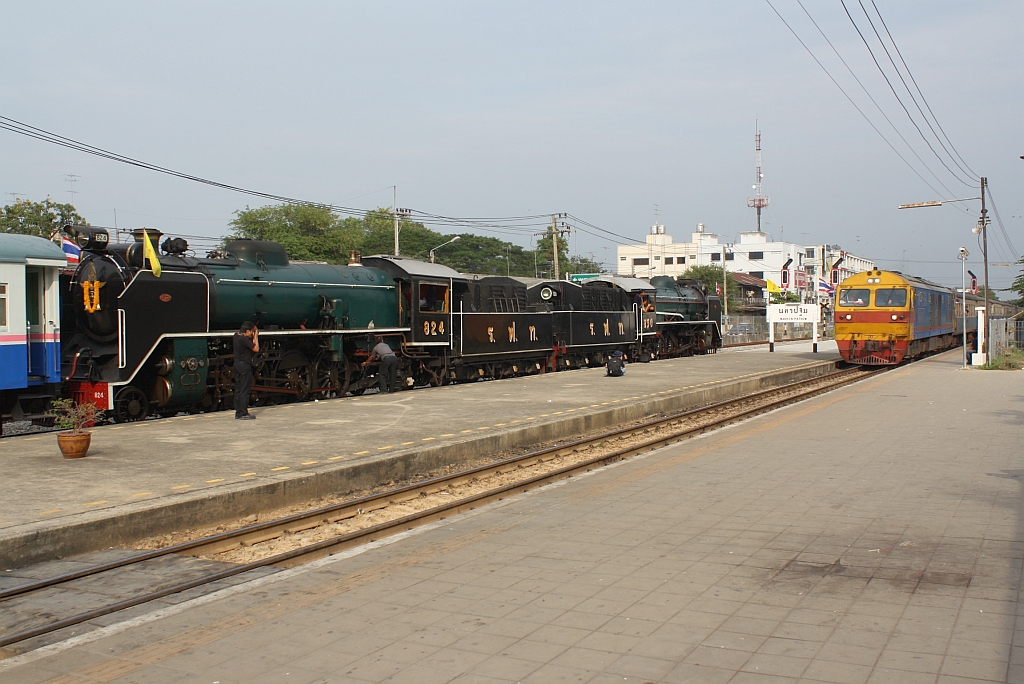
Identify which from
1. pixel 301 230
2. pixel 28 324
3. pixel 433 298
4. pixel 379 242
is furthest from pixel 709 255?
pixel 28 324

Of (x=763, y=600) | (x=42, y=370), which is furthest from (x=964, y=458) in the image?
(x=42, y=370)

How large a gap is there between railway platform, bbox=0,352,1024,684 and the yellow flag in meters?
8.17

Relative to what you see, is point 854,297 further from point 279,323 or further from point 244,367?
point 244,367

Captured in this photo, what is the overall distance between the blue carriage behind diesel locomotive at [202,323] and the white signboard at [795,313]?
22866 millimetres

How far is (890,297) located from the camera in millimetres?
27828

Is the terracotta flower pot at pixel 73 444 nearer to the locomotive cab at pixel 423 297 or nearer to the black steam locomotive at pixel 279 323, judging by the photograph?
the black steam locomotive at pixel 279 323

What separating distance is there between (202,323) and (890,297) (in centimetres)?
2279

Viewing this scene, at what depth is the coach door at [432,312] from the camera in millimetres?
19922

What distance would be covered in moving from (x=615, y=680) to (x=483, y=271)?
80.2 metres

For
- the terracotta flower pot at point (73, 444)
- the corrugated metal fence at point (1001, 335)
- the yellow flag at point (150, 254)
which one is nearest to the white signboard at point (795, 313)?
the corrugated metal fence at point (1001, 335)

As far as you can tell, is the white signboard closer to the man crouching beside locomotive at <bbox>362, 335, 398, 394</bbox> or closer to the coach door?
the coach door

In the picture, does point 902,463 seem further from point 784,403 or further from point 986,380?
point 986,380

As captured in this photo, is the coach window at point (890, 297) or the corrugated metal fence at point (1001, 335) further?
the coach window at point (890, 297)

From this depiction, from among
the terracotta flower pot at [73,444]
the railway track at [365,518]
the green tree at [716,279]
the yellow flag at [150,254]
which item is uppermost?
the green tree at [716,279]
